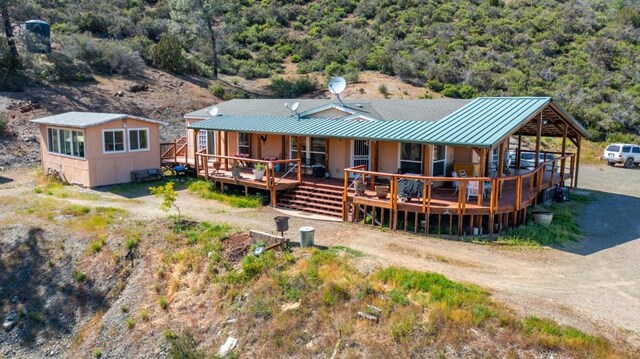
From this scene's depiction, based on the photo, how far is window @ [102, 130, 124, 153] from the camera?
19844mm

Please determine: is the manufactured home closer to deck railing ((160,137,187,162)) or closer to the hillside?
deck railing ((160,137,187,162))

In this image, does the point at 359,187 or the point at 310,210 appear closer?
the point at 359,187

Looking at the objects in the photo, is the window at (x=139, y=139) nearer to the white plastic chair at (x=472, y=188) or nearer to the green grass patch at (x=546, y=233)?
the white plastic chair at (x=472, y=188)

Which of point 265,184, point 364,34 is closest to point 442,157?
point 265,184

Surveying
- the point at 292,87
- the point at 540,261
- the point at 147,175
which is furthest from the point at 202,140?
the point at 292,87

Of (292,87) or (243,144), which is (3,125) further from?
(292,87)

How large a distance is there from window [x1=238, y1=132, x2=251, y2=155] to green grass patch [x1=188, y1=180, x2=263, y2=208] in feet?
8.25

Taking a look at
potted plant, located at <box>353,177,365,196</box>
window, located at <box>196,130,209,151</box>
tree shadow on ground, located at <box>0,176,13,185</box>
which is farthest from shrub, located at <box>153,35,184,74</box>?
potted plant, located at <box>353,177,365,196</box>

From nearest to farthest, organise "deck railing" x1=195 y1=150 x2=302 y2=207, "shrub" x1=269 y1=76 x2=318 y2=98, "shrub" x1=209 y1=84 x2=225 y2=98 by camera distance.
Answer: "deck railing" x1=195 y1=150 x2=302 y2=207, "shrub" x1=209 y1=84 x2=225 y2=98, "shrub" x1=269 y1=76 x2=318 y2=98

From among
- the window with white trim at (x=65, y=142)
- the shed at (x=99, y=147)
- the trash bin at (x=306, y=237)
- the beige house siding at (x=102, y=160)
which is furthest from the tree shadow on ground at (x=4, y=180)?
the trash bin at (x=306, y=237)

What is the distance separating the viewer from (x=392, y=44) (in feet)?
155

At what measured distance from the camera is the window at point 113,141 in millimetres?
19844

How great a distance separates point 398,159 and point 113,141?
37.1 ft

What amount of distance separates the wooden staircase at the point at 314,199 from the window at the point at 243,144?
4699 millimetres
